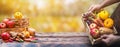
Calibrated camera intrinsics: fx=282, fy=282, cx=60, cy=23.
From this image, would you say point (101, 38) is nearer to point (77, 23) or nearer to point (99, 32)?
point (99, 32)

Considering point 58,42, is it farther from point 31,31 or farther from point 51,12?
point 51,12

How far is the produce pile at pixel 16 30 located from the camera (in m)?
2.61

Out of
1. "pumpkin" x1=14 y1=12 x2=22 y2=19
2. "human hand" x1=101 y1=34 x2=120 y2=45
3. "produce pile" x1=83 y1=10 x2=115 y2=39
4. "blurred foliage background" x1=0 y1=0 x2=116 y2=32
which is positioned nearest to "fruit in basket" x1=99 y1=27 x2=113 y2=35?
"produce pile" x1=83 y1=10 x2=115 y2=39

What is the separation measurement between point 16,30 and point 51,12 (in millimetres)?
443

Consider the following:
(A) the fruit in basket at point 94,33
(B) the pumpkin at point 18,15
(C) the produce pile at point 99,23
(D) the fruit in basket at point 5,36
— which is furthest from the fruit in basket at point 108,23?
(D) the fruit in basket at point 5,36

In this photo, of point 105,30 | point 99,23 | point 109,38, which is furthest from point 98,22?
point 109,38

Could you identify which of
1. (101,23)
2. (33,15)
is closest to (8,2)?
(33,15)

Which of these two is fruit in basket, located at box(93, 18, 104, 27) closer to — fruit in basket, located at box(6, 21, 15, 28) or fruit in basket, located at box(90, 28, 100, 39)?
fruit in basket, located at box(90, 28, 100, 39)

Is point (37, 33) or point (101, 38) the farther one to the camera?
point (37, 33)

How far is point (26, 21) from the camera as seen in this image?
2.69 metres

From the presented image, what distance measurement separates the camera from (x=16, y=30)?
A: 8.81 feet

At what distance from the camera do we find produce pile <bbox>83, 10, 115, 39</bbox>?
2484mm

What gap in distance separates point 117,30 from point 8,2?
1.13m

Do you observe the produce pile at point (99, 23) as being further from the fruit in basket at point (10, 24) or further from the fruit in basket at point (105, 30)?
the fruit in basket at point (10, 24)
